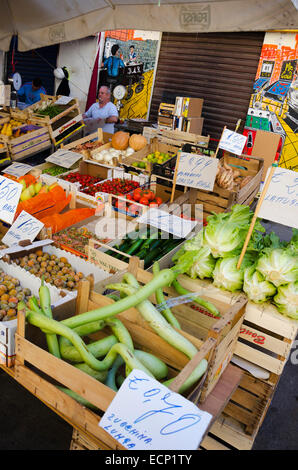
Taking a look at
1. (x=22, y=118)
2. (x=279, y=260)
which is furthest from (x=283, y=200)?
(x=22, y=118)

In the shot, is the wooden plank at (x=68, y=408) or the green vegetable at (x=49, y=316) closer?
the wooden plank at (x=68, y=408)

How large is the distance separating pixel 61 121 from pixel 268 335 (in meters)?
6.34

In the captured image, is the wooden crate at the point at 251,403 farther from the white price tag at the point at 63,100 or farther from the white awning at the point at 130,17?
the white price tag at the point at 63,100

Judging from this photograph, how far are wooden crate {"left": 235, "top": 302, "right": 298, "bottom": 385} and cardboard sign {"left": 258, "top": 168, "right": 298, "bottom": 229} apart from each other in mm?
549

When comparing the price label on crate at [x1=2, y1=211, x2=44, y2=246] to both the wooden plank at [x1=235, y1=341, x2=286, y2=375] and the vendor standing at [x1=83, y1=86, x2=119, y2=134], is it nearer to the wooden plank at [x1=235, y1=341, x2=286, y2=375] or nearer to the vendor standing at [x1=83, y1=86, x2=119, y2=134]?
the wooden plank at [x1=235, y1=341, x2=286, y2=375]

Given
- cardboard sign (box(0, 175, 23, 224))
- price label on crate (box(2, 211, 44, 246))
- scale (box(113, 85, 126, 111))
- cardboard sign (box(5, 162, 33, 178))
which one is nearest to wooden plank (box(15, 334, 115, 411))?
price label on crate (box(2, 211, 44, 246))

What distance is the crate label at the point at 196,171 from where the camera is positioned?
10.8 ft

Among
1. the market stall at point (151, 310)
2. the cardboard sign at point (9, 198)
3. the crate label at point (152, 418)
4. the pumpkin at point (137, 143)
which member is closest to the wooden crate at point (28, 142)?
the pumpkin at point (137, 143)

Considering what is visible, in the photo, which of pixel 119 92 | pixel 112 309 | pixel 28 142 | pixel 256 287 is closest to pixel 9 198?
pixel 112 309

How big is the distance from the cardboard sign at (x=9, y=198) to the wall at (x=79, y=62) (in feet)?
26.1

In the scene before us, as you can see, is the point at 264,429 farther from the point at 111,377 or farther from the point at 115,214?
the point at 115,214

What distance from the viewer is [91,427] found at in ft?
4.83

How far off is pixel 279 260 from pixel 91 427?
1310 mm

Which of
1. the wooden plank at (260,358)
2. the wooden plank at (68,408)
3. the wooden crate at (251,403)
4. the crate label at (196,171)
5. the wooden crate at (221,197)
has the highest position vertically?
the crate label at (196,171)
